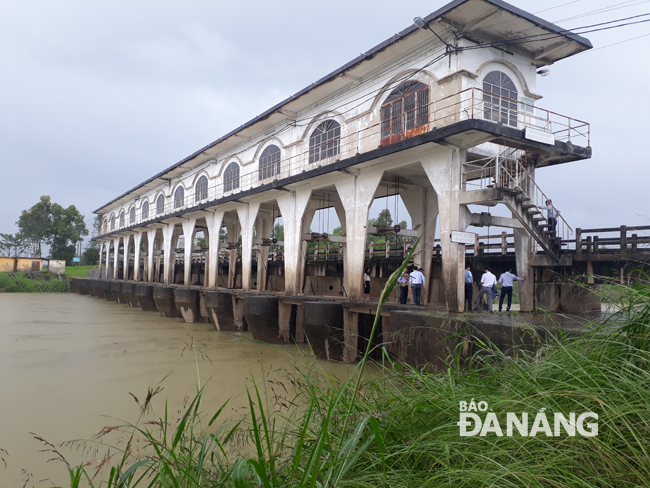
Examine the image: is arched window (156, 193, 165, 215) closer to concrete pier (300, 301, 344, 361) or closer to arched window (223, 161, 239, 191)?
arched window (223, 161, 239, 191)

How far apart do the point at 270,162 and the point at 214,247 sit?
232 inches

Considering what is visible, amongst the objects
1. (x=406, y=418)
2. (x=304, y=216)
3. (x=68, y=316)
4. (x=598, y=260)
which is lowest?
(x=68, y=316)

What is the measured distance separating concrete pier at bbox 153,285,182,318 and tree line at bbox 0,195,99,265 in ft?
161

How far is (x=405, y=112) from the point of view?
42.1 ft

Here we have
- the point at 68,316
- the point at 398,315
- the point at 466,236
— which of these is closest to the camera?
the point at 398,315

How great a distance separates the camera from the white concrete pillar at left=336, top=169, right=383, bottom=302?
13500mm

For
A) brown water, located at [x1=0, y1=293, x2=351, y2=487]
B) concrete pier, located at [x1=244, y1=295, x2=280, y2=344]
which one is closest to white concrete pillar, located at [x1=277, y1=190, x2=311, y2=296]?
→ concrete pier, located at [x1=244, y1=295, x2=280, y2=344]

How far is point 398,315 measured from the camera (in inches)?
376

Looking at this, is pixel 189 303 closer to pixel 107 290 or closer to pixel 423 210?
pixel 423 210

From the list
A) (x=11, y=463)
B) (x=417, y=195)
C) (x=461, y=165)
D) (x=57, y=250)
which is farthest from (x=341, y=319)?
(x=57, y=250)

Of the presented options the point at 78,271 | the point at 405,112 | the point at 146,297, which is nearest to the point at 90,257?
the point at 78,271

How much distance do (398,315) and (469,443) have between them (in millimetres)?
7257

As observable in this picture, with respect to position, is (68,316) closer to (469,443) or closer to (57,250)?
(469,443)

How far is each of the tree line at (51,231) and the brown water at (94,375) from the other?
49007 mm
